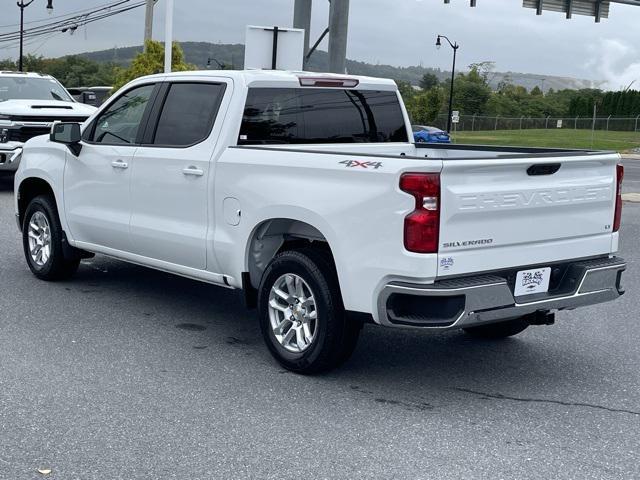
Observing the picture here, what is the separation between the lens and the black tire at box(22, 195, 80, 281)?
8453 millimetres

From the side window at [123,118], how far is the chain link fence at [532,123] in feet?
238

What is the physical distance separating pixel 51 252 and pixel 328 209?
12.8 ft

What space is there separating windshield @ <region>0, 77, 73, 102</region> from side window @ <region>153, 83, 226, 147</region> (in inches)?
425

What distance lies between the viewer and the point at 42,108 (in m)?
16.0

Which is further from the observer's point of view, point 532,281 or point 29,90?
point 29,90

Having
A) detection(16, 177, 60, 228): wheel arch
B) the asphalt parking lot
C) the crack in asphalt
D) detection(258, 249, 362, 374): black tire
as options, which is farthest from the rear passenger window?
detection(16, 177, 60, 228): wheel arch

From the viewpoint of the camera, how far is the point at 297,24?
1770 cm

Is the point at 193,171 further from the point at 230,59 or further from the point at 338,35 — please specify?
the point at 230,59

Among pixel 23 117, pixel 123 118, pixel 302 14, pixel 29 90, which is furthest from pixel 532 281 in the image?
pixel 29 90

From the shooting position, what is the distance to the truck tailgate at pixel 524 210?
525 cm

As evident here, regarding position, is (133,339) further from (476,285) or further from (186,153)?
(476,285)

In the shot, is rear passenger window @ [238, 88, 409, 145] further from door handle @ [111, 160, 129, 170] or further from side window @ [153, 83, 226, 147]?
door handle @ [111, 160, 129, 170]

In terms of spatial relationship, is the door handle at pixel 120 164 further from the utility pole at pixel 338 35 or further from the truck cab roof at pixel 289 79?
the utility pole at pixel 338 35

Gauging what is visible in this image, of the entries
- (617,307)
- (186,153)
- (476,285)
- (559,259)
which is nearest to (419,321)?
(476,285)
